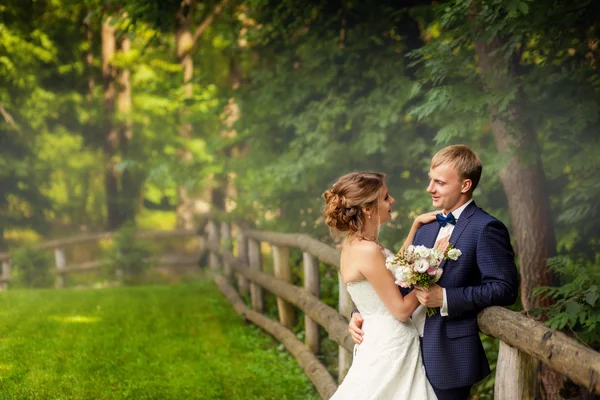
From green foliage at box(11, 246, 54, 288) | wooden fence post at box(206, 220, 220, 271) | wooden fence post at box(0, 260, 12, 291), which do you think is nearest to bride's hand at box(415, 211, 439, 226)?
wooden fence post at box(206, 220, 220, 271)

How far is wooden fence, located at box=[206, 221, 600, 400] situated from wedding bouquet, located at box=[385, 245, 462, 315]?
1.21 ft

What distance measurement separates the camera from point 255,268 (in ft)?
26.2

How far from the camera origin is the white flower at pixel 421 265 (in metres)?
2.54

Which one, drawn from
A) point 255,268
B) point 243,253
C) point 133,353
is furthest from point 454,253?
point 243,253

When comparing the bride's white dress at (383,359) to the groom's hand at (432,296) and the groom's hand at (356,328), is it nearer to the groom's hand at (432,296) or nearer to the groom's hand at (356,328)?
the groom's hand at (356,328)

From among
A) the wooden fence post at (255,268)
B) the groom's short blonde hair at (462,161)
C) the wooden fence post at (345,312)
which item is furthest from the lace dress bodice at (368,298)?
the wooden fence post at (255,268)

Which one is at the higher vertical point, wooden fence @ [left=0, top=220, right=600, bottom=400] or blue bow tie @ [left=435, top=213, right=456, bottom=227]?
blue bow tie @ [left=435, top=213, right=456, bottom=227]

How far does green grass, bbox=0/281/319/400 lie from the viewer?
15.7 feet

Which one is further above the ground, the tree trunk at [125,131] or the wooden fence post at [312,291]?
the tree trunk at [125,131]

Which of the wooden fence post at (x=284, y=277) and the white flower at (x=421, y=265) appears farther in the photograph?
the wooden fence post at (x=284, y=277)

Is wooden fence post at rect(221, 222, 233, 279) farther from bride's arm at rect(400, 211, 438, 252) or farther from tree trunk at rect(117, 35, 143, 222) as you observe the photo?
tree trunk at rect(117, 35, 143, 222)

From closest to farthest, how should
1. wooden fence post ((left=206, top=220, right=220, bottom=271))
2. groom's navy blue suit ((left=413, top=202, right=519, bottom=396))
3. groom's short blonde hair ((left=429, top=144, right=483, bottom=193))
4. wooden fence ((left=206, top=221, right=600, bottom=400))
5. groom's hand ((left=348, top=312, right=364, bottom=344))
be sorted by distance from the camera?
wooden fence ((left=206, top=221, right=600, bottom=400)), groom's navy blue suit ((left=413, top=202, right=519, bottom=396)), groom's short blonde hair ((left=429, top=144, right=483, bottom=193)), groom's hand ((left=348, top=312, right=364, bottom=344)), wooden fence post ((left=206, top=220, right=220, bottom=271))

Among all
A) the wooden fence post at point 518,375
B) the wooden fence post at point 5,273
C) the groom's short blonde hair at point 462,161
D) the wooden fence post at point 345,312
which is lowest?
the wooden fence post at point 5,273

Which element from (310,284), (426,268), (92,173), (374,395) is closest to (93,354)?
(310,284)
